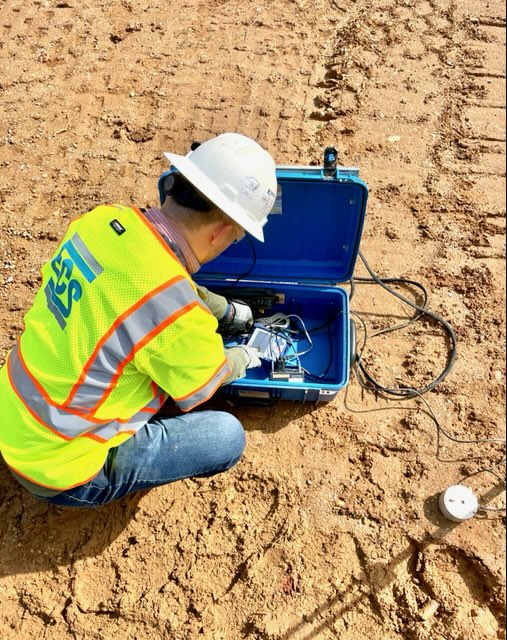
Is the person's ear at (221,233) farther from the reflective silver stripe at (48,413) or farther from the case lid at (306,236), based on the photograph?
the reflective silver stripe at (48,413)

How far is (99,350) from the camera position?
1.75 meters

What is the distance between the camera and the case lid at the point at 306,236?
2629 mm

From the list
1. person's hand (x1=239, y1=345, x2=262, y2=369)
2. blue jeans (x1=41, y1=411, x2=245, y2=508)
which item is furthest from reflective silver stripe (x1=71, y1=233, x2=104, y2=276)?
person's hand (x1=239, y1=345, x2=262, y2=369)

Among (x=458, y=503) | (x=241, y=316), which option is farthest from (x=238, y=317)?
(x=458, y=503)

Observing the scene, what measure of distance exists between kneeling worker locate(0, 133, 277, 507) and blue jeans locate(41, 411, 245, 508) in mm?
13

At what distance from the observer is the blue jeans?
7.30 ft

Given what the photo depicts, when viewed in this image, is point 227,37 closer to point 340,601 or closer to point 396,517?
point 396,517

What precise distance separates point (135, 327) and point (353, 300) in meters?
2.11

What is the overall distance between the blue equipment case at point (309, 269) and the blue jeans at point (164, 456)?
1.03 feet

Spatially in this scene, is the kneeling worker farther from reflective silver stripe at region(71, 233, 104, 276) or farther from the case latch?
the case latch

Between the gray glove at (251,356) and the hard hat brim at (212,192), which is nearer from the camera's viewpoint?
the hard hat brim at (212,192)

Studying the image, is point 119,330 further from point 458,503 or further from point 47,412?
point 458,503

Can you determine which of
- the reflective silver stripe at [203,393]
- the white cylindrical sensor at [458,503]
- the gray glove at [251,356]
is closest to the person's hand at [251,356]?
the gray glove at [251,356]

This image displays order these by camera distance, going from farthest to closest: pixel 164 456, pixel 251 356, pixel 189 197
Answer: pixel 251 356, pixel 164 456, pixel 189 197
